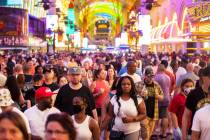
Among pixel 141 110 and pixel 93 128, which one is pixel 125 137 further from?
pixel 93 128

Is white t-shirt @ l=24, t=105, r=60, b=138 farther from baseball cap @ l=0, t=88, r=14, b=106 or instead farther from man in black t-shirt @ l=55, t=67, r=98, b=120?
man in black t-shirt @ l=55, t=67, r=98, b=120

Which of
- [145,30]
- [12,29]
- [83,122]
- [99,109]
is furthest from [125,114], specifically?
[145,30]

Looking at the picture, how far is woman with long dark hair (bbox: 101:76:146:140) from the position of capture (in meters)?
6.96

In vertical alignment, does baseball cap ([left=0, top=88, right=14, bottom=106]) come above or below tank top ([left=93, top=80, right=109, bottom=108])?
above

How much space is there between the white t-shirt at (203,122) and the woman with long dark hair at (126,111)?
5.20ft

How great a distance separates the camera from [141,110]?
705 cm

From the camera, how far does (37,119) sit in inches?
238

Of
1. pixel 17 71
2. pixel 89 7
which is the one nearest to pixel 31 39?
pixel 17 71

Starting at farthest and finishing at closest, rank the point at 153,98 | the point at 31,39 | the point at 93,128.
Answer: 1. the point at 31,39
2. the point at 153,98
3. the point at 93,128

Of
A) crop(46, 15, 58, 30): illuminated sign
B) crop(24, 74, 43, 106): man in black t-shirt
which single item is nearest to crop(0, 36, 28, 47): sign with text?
crop(46, 15, 58, 30): illuminated sign

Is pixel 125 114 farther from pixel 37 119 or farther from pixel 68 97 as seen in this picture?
pixel 37 119

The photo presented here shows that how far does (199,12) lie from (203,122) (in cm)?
2681

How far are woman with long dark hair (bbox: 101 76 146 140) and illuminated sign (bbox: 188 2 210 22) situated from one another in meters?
23.7

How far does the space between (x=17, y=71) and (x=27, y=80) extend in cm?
28
